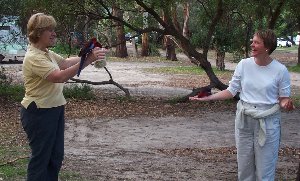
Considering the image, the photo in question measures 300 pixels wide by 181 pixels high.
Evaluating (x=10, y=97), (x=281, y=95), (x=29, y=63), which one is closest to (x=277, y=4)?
(x=10, y=97)

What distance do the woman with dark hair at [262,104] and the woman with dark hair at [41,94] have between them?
158 centimetres

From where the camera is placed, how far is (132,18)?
16.8 m

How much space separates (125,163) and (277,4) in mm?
8221

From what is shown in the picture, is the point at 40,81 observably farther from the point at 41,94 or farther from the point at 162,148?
the point at 162,148

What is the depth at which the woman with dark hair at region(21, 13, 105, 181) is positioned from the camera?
4.49 meters

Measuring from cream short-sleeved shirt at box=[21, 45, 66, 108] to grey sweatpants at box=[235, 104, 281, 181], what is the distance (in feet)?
5.51

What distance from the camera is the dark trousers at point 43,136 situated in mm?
4531

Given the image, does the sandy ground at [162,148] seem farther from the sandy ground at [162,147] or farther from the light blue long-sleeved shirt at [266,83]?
the light blue long-sleeved shirt at [266,83]

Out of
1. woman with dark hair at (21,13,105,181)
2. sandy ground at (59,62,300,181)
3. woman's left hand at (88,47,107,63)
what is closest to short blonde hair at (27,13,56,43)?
woman with dark hair at (21,13,105,181)

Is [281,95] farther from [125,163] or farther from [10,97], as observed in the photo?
[10,97]

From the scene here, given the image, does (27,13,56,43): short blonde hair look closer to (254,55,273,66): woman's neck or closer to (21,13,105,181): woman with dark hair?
(21,13,105,181): woman with dark hair

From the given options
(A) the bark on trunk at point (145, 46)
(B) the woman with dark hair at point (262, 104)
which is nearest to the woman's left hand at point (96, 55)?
(B) the woman with dark hair at point (262, 104)

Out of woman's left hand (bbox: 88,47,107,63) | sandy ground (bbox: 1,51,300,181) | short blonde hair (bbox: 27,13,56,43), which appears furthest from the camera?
sandy ground (bbox: 1,51,300,181)

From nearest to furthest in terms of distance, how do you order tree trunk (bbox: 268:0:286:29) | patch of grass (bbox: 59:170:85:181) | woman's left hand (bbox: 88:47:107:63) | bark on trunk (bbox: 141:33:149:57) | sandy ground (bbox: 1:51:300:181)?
1. woman's left hand (bbox: 88:47:107:63)
2. patch of grass (bbox: 59:170:85:181)
3. sandy ground (bbox: 1:51:300:181)
4. tree trunk (bbox: 268:0:286:29)
5. bark on trunk (bbox: 141:33:149:57)
